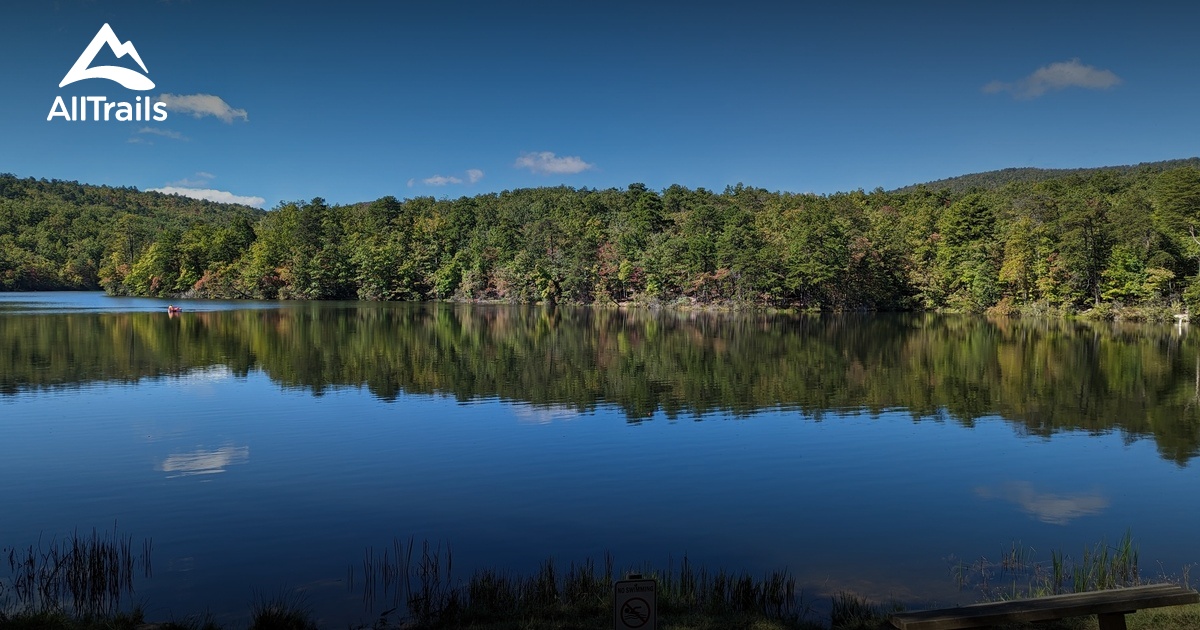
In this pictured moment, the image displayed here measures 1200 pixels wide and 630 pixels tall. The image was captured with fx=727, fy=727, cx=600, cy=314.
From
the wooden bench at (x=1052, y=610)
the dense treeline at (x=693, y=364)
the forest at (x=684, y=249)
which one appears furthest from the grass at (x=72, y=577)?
the forest at (x=684, y=249)

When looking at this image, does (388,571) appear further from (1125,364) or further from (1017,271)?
(1017,271)

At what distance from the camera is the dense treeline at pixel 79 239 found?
95750mm

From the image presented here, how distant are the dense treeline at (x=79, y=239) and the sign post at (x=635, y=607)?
99.8 metres

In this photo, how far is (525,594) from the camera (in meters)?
6.45

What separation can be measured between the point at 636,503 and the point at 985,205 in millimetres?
65817

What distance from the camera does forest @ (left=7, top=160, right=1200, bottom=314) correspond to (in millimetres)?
54219

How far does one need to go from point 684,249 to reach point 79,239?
95809 mm

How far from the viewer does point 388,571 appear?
748 cm

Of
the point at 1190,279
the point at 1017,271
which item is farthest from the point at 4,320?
the point at 1190,279

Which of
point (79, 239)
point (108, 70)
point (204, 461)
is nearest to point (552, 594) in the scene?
point (204, 461)

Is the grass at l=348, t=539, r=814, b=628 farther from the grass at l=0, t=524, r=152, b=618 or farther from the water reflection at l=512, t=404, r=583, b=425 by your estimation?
the water reflection at l=512, t=404, r=583, b=425

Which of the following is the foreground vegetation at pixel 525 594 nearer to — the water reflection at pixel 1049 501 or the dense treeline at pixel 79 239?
the water reflection at pixel 1049 501

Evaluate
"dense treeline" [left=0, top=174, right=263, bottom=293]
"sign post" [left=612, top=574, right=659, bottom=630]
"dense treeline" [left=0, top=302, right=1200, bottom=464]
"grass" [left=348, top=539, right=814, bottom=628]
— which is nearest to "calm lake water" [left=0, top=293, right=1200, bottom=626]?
"dense treeline" [left=0, top=302, right=1200, bottom=464]

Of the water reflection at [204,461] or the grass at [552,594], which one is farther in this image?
the water reflection at [204,461]
